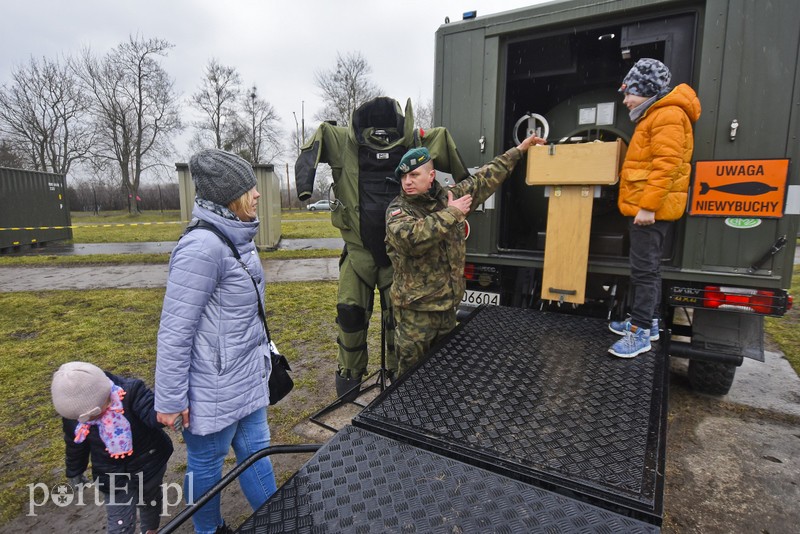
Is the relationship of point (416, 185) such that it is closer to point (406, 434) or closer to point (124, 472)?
point (406, 434)

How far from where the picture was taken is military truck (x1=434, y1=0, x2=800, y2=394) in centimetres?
234

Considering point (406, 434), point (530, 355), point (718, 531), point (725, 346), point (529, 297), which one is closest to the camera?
point (406, 434)

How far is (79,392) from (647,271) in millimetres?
2694

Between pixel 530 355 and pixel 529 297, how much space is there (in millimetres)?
1370

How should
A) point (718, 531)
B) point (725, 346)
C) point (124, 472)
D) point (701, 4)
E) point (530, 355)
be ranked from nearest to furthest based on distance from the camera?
point (124, 472) → point (718, 531) → point (530, 355) → point (701, 4) → point (725, 346)

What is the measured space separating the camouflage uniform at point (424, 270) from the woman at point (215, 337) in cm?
82

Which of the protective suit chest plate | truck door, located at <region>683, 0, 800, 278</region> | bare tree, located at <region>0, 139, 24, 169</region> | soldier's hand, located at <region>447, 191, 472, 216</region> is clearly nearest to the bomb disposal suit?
the protective suit chest plate

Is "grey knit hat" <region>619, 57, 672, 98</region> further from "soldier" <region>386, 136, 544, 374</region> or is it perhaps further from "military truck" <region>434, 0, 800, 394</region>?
"soldier" <region>386, 136, 544, 374</region>

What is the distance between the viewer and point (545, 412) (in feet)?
5.78

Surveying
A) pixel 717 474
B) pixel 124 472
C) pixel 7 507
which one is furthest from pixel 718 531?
pixel 7 507

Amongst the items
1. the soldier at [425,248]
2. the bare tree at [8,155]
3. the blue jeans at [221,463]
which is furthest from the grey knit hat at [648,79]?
the bare tree at [8,155]

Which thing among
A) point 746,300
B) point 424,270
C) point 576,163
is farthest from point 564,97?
point 424,270

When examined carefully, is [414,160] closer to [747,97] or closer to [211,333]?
[211,333]

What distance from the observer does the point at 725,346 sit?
9.14 ft
